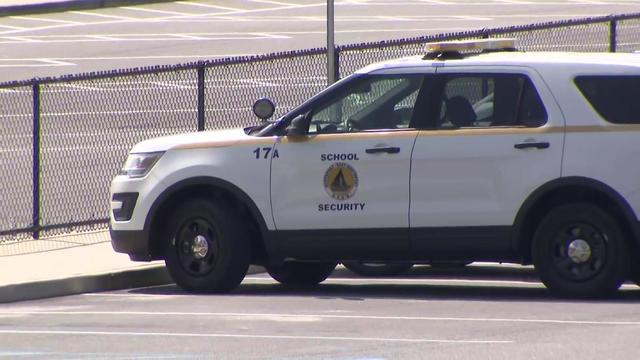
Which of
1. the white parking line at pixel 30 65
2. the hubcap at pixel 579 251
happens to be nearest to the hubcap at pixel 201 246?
the hubcap at pixel 579 251

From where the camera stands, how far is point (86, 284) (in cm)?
1231

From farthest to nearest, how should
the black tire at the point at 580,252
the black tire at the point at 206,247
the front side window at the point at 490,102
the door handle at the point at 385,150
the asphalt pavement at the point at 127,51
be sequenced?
the asphalt pavement at the point at 127,51 → the black tire at the point at 206,247 → the door handle at the point at 385,150 → the front side window at the point at 490,102 → the black tire at the point at 580,252

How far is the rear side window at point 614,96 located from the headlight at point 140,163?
10.5 ft

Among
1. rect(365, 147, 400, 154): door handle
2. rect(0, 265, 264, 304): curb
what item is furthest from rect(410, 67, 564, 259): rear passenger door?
rect(0, 265, 264, 304): curb

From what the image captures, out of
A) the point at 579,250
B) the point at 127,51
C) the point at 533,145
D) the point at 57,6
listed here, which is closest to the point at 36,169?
the point at 533,145

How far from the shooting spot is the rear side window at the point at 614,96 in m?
10.8

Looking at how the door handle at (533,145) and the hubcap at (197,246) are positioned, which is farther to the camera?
the hubcap at (197,246)

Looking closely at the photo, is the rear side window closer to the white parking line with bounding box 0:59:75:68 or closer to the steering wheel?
the steering wheel

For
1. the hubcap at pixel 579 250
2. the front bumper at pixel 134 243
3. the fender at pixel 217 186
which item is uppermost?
the fender at pixel 217 186

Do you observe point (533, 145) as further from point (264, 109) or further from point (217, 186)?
point (217, 186)

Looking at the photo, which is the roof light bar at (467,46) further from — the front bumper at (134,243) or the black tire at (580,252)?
the front bumper at (134,243)

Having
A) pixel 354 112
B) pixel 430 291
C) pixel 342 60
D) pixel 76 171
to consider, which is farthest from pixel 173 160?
pixel 342 60

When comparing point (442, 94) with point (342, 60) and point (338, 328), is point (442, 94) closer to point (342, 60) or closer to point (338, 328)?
point (338, 328)

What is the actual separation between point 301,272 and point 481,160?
209cm
